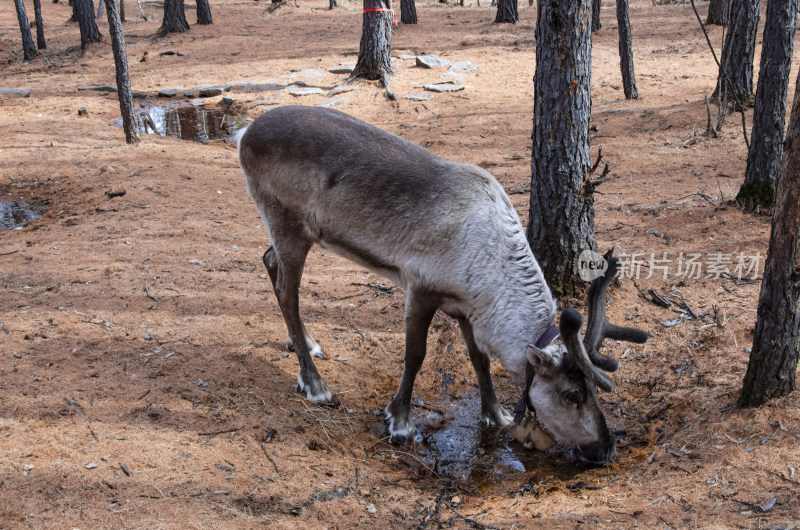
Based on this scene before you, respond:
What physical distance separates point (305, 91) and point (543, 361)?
1228 cm

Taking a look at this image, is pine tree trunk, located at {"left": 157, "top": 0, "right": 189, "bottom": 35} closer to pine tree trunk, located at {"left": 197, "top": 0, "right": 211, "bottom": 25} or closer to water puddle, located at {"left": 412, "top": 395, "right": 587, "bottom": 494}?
pine tree trunk, located at {"left": 197, "top": 0, "right": 211, "bottom": 25}

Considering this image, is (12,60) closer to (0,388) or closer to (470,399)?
(0,388)

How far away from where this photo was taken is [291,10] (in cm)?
2667

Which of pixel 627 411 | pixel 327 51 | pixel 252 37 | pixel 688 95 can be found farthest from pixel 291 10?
pixel 627 411

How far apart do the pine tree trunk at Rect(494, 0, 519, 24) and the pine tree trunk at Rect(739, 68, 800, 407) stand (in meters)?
18.4

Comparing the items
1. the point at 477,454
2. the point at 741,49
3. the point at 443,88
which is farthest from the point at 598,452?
the point at 443,88

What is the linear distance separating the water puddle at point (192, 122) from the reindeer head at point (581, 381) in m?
10.1

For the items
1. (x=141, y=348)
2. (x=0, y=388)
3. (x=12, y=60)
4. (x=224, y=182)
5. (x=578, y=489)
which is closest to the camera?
(x=578, y=489)

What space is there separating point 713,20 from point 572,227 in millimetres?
16738

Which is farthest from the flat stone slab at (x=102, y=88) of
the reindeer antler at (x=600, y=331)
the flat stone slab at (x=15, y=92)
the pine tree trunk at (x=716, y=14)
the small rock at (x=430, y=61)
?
the pine tree trunk at (x=716, y=14)

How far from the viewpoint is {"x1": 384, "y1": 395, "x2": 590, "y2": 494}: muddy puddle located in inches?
173

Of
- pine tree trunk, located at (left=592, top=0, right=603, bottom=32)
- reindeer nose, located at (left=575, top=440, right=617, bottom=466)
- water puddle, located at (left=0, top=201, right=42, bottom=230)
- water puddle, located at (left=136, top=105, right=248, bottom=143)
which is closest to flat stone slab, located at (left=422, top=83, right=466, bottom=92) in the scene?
water puddle, located at (left=136, top=105, right=248, bottom=143)

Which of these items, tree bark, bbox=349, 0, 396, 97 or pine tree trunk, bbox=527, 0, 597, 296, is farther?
tree bark, bbox=349, 0, 396, 97

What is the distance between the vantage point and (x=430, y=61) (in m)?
16.5
